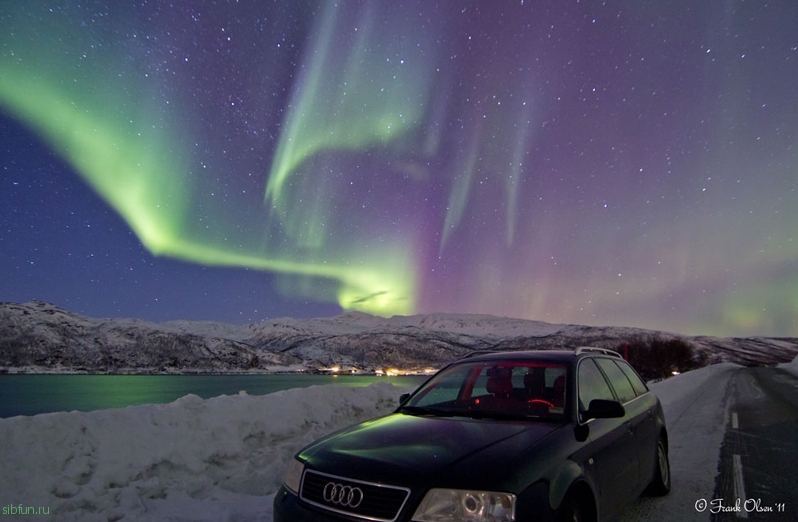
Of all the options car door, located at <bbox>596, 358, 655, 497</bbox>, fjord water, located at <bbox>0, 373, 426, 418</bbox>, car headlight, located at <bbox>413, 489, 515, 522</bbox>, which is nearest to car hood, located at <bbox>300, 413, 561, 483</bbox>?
car headlight, located at <bbox>413, 489, 515, 522</bbox>

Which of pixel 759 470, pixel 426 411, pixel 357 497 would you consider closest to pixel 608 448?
pixel 426 411

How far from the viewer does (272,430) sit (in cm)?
779

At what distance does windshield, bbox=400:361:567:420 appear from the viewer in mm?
3801

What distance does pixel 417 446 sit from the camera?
308 centimetres

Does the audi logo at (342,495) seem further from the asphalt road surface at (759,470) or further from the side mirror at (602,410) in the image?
the asphalt road surface at (759,470)

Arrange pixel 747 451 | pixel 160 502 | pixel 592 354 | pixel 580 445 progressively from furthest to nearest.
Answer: pixel 747 451 → pixel 160 502 → pixel 592 354 → pixel 580 445

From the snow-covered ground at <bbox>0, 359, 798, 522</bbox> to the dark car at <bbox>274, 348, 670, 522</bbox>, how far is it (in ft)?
5.00

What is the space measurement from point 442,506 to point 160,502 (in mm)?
3963

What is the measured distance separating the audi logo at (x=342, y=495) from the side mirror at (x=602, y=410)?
190 cm

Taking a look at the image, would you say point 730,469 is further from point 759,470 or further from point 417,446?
point 417,446

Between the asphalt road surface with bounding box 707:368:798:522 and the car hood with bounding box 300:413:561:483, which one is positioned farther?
the asphalt road surface with bounding box 707:368:798:522

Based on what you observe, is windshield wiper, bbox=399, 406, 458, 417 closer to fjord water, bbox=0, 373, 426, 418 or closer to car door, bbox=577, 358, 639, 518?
car door, bbox=577, 358, 639, 518

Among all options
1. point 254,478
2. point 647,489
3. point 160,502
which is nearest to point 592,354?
point 647,489

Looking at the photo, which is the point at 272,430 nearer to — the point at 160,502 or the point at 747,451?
the point at 160,502
